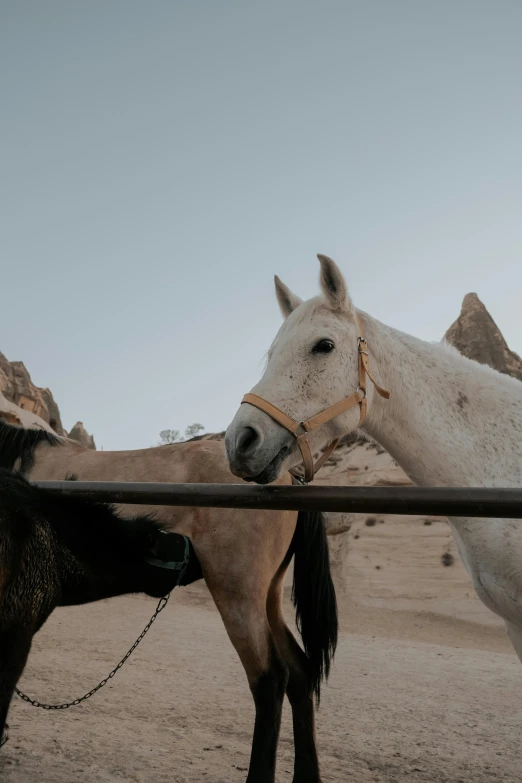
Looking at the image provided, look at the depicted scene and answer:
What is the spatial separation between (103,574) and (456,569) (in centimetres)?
1186

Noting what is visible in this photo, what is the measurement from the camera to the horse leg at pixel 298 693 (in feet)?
10.5

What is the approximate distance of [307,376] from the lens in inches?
94.4

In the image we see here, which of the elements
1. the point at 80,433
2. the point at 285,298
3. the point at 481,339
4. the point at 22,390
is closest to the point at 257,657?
the point at 285,298

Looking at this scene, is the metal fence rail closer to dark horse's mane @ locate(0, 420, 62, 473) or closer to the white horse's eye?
the white horse's eye

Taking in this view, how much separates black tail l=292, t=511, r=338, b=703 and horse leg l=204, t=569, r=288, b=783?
396mm

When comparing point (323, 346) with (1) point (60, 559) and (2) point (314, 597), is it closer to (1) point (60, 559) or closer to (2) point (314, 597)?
(1) point (60, 559)

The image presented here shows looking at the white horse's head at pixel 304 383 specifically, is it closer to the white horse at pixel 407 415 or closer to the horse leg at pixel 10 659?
the white horse at pixel 407 415

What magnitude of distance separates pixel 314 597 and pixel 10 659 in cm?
203

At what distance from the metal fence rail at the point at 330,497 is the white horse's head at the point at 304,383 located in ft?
0.37

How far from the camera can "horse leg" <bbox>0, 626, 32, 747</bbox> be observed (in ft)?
7.63

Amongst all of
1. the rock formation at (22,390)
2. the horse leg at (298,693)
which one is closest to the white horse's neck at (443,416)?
the horse leg at (298,693)

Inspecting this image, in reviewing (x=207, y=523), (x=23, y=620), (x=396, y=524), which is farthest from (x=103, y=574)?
(x=396, y=524)

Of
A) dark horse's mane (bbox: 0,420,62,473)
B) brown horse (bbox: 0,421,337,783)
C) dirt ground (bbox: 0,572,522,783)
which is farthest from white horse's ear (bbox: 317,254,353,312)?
dark horse's mane (bbox: 0,420,62,473)

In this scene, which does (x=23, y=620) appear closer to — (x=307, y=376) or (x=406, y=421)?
(x=307, y=376)
